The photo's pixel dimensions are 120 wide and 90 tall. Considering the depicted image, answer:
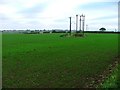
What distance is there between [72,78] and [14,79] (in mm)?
2278

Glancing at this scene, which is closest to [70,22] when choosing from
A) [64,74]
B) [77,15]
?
[77,15]

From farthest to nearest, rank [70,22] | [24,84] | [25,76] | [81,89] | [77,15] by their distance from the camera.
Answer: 1. [77,15]
2. [70,22]
3. [25,76]
4. [24,84]
5. [81,89]

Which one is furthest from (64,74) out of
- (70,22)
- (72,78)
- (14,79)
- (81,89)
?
(70,22)

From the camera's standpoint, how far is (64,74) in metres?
14.6

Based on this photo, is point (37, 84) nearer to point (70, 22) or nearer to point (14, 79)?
point (14, 79)

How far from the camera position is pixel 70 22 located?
113375 mm

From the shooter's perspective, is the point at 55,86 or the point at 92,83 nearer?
Answer: the point at 55,86

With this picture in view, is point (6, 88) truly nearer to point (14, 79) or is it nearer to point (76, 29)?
point (14, 79)

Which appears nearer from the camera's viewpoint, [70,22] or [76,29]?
[70,22]

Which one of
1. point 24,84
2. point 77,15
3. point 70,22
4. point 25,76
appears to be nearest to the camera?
point 24,84

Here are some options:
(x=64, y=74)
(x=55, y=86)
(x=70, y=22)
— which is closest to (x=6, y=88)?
(x=55, y=86)

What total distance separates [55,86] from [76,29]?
113 metres

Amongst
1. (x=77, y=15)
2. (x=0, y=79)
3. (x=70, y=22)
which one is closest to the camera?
(x=0, y=79)

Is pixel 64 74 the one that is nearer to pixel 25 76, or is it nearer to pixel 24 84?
pixel 25 76
